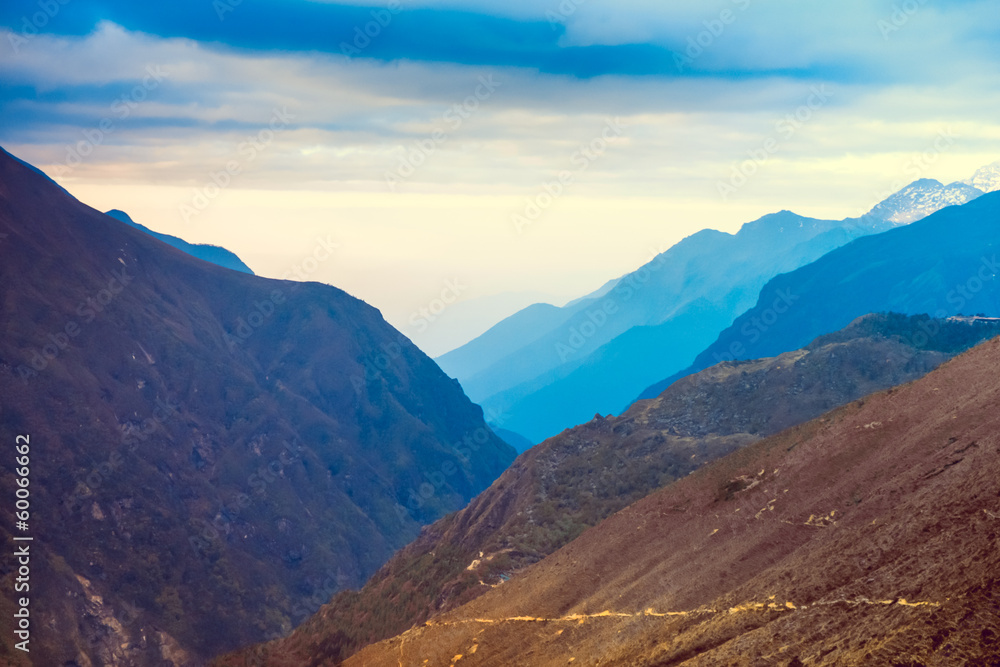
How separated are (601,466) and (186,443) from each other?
224 ft

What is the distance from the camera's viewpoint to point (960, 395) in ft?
122

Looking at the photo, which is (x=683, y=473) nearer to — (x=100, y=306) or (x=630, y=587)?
(x=630, y=587)

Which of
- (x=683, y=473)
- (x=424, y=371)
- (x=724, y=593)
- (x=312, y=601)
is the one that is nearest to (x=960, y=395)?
(x=724, y=593)

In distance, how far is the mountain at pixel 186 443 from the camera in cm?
8500

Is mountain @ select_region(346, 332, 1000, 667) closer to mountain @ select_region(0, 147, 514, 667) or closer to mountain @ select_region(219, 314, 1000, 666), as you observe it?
mountain @ select_region(219, 314, 1000, 666)

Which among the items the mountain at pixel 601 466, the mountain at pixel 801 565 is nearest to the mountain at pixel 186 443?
the mountain at pixel 601 466

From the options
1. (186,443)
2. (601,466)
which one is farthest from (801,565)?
(186,443)

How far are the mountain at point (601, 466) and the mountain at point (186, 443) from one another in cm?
3076

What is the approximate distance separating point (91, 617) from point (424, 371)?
10489cm

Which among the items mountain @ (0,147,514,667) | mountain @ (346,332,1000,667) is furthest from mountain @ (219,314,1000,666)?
mountain @ (0,147,514,667)

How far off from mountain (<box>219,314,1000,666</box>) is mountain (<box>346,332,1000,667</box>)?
10304 mm

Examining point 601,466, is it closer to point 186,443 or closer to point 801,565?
point 801,565

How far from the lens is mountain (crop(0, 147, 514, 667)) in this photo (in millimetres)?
85000

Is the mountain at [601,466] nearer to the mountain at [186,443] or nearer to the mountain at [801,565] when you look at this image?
the mountain at [801,565]
